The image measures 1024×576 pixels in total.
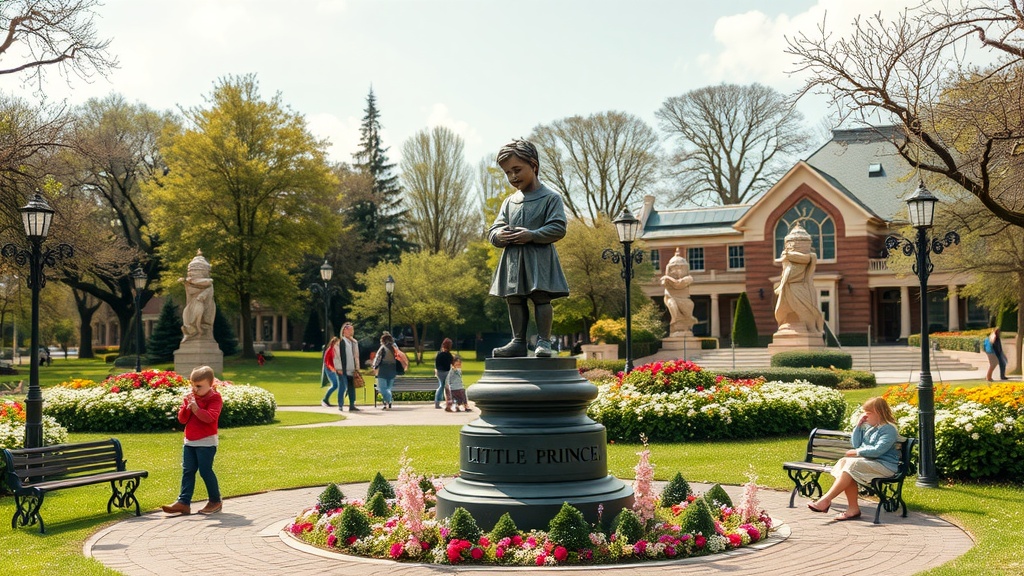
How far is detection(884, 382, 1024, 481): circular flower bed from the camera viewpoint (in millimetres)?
10426

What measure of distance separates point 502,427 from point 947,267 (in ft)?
80.4

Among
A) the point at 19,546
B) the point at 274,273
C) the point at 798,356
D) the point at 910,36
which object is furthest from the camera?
the point at 274,273

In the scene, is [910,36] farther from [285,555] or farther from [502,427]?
[285,555]

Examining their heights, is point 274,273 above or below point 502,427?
above

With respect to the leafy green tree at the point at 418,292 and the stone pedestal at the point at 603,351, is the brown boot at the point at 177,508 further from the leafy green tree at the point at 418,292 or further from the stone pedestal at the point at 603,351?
the leafy green tree at the point at 418,292

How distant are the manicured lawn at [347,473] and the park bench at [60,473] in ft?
Result: 0.70

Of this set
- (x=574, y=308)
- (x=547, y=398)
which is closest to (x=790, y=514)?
(x=547, y=398)

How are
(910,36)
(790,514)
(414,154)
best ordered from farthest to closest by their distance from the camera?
1. (414,154)
2. (910,36)
3. (790,514)

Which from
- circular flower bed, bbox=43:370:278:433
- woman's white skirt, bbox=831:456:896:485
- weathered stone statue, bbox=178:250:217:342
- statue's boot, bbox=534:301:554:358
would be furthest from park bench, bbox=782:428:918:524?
weathered stone statue, bbox=178:250:217:342

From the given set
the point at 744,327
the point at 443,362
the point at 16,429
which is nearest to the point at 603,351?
the point at 744,327

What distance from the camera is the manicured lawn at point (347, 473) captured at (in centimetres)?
762

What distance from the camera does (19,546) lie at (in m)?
8.08

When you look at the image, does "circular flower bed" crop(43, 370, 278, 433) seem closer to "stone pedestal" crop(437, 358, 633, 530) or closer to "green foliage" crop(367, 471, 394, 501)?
"green foliage" crop(367, 471, 394, 501)

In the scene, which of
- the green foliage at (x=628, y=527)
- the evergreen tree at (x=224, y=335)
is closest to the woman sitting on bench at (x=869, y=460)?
the green foliage at (x=628, y=527)
